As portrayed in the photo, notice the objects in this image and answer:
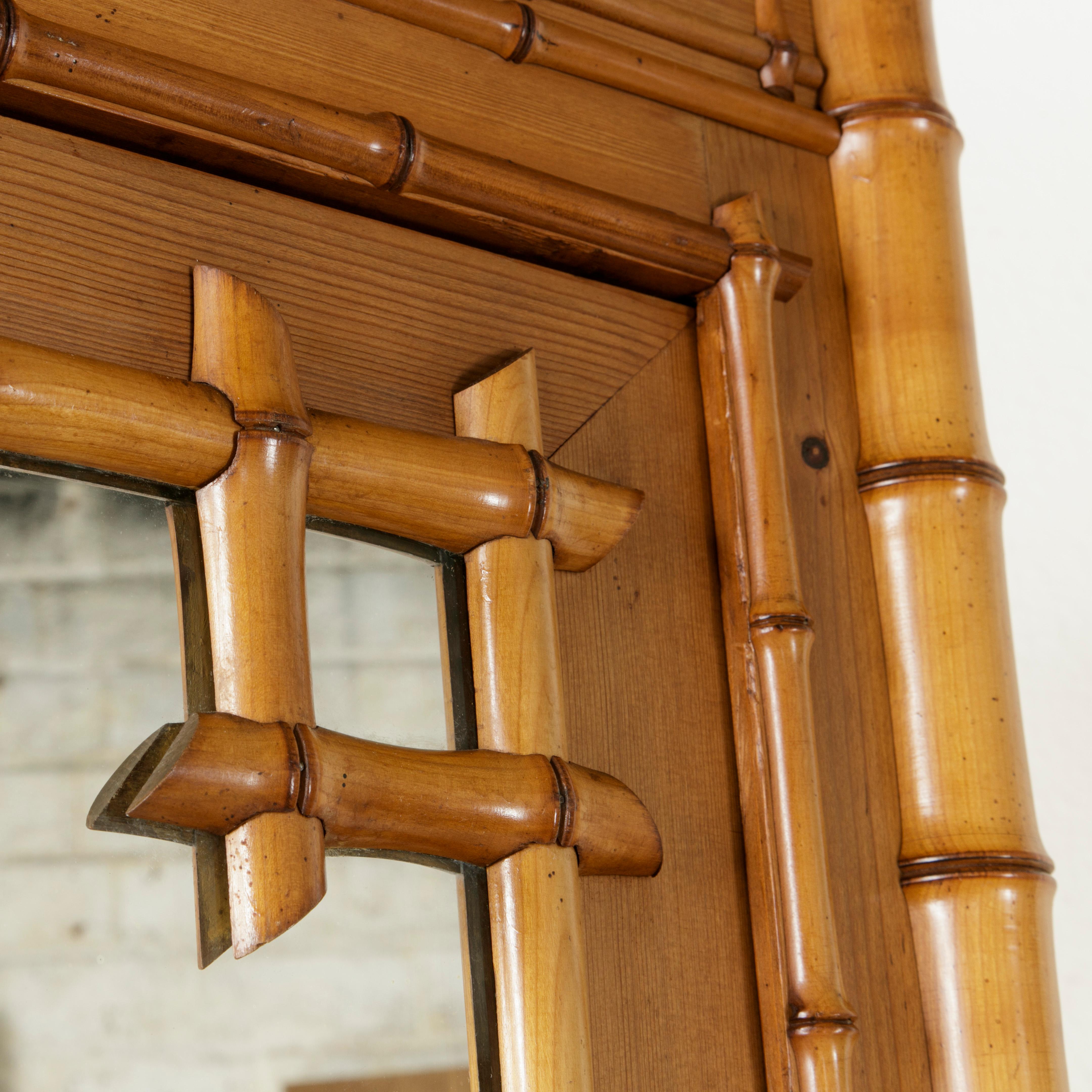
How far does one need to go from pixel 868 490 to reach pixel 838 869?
243mm

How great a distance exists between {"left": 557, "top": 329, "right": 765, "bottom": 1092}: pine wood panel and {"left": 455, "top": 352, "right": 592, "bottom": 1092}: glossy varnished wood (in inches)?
1.2

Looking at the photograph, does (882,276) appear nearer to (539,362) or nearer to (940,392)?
(940,392)

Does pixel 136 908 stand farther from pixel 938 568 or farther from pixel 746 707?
pixel 938 568

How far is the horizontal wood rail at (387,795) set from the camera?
57 cm

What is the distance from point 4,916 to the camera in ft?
1.84

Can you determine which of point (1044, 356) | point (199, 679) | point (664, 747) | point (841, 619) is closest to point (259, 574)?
point (199, 679)

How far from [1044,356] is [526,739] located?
0.73m

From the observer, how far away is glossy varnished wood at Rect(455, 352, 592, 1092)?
0.63m

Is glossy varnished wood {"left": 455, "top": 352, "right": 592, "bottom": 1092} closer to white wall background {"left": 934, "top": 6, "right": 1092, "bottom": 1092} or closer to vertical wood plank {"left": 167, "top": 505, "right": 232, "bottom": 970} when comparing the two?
vertical wood plank {"left": 167, "top": 505, "right": 232, "bottom": 970}

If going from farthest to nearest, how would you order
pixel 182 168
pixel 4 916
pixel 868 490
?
1. pixel 868 490
2. pixel 182 168
3. pixel 4 916

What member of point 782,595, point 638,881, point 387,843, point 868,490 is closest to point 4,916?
point 387,843

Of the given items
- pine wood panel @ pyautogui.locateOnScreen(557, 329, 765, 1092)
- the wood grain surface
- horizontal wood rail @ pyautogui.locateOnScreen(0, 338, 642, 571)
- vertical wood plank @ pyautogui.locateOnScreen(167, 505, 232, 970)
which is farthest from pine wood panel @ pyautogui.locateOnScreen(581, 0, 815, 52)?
the wood grain surface

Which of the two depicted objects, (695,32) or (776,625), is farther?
(695,32)

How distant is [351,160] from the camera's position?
699 millimetres
